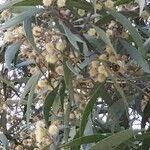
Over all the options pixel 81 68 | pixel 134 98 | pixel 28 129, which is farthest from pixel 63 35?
pixel 28 129

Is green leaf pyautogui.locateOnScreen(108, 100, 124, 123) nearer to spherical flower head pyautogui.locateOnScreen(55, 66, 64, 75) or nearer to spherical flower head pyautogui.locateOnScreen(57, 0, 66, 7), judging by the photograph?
spherical flower head pyautogui.locateOnScreen(55, 66, 64, 75)

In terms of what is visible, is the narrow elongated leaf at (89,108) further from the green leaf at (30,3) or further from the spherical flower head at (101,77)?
the green leaf at (30,3)

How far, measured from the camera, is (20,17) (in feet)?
3.84

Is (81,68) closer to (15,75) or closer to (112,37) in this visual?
(112,37)

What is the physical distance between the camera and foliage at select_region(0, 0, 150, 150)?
1167 millimetres

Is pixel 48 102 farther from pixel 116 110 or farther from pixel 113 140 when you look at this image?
pixel 113 140

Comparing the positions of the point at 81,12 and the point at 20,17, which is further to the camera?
the point at 81,12

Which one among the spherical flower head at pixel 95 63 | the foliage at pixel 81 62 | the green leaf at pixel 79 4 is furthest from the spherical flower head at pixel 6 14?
the spherical flower head at pixel 95 63

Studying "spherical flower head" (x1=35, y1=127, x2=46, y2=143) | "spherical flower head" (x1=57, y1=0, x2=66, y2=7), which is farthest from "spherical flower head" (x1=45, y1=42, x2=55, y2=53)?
"spherical flower head" (x1=35, y1=127, x2=46, y2=143)

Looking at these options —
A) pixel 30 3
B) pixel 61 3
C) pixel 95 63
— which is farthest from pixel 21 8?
pixel 95 63

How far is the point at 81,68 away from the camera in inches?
50.2

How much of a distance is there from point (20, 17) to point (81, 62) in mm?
232

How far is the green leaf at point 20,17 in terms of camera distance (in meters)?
1.15

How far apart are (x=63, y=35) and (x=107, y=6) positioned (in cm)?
13
